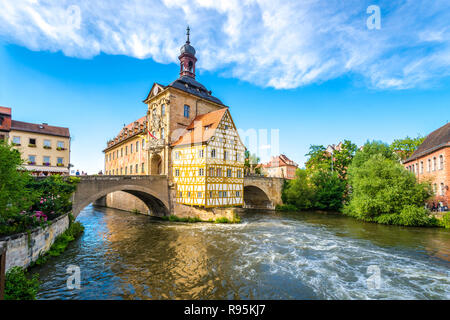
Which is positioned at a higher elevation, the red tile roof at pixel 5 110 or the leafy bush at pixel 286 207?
the red tile roof at pixel 5 110

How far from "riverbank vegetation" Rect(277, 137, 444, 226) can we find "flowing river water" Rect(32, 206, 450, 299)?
317 centimetres

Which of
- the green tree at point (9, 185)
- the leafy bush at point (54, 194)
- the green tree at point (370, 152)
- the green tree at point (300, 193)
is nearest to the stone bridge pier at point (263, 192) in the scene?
the green tree at point (300, 193)

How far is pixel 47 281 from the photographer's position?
8.67 metres

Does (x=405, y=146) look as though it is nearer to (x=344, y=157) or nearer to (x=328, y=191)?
(x=344, y=157)

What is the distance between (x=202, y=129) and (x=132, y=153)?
13762mm

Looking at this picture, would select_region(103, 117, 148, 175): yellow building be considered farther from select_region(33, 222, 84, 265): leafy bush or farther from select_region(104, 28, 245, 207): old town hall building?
select_region(33, 222, 84, 265): leafy bush

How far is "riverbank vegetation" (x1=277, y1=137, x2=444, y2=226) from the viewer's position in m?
20.5

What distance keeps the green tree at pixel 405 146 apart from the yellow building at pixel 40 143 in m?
45.4

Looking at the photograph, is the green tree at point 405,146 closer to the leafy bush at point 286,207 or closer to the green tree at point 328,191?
the green tree at point 328,191

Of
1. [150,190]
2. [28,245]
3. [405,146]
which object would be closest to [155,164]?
[150,190]

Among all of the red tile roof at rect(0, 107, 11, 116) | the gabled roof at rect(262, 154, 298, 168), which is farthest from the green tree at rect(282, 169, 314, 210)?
the gabled roof at rect(262, 154, 298, 168)

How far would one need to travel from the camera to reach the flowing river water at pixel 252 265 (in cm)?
823

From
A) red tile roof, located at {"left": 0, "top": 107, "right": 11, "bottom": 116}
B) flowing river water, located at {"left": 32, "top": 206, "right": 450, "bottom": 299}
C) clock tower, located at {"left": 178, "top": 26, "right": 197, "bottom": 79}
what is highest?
clock tower, located at {"left": 178, "top": 26, "right": 197, "bottom": 79}
